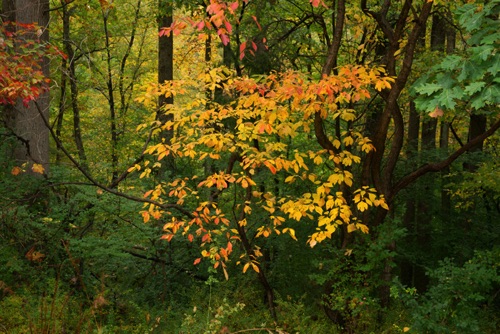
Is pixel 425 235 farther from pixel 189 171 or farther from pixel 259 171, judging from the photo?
A: pixel 189 171

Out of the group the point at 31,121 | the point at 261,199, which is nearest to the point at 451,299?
the point at 261,199

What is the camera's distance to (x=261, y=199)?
311 inches

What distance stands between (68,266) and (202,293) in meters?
2.27

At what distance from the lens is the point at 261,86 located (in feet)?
21.2

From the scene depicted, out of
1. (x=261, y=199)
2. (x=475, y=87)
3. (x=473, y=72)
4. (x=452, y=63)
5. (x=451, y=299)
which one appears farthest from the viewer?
(x=261, y=199)

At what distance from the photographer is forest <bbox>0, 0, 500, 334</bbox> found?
6188 millimetres

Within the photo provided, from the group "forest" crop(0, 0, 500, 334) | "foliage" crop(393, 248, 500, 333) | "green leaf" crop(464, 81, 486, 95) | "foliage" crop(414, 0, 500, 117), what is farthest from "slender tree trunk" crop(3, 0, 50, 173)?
"green leaf" crop(464, 81, 486, 95)

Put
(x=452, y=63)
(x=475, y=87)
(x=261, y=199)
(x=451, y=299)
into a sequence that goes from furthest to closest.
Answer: (x=261, y=199) < (x=451, y=299) < (x=452, y=63) < (x=475, y=87)

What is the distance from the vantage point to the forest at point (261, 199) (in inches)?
244

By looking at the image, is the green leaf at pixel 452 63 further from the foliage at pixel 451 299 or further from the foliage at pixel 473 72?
the foliage at pixel 451 299

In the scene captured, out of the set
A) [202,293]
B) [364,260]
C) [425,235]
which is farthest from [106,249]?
[425,235]

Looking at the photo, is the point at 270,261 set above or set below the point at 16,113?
below

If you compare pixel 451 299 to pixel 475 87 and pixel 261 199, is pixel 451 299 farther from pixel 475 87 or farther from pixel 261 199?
pixel 475 87

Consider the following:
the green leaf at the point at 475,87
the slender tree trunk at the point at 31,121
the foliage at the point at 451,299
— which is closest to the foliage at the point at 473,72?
the green leaf at the point at 475,87
